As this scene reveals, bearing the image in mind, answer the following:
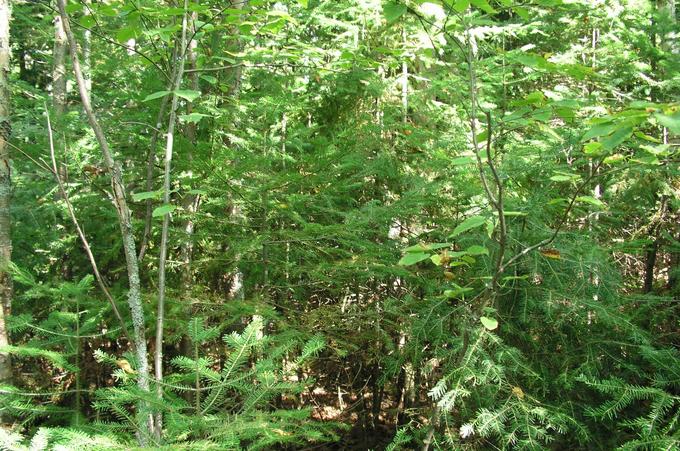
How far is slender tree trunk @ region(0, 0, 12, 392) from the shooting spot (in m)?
3.50

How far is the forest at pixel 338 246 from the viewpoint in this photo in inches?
86.1

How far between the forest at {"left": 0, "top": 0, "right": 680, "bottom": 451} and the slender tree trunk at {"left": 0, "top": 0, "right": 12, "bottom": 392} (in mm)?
24

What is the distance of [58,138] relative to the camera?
186 inches

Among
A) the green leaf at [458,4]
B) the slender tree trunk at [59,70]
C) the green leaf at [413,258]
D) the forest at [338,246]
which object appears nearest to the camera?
the green leaf at [458,4]

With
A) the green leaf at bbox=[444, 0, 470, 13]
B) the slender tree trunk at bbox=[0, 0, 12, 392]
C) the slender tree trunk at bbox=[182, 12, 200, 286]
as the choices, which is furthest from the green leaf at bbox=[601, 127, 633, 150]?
the slender tree trunk at bbox=[0, 0, 12, 392]

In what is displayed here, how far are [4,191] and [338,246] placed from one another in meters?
2.76

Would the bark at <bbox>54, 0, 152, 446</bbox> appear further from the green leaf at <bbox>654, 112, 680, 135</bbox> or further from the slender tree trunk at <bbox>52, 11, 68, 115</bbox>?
the slender tree trunk at <bbox>52, 11, 68, 115</bbox>

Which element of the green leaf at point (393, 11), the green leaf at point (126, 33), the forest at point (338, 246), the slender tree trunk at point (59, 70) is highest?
the slender tree trunk at point (59, 70)

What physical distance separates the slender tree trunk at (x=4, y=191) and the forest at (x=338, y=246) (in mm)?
24

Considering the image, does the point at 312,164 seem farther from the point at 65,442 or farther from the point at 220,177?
the point at 65,442

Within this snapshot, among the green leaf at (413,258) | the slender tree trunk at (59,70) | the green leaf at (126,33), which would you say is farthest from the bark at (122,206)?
the slender tree trunk at (59,70)

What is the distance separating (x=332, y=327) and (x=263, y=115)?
177 cm

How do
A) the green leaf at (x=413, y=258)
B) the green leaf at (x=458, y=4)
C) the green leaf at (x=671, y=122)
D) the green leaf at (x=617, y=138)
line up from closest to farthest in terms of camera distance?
the green leaf at (x=671, y=122)
the green leaf at (x=617, y=138)
the green leaf at (x=458, y=4)
the green leaf at (x=413, y=258)

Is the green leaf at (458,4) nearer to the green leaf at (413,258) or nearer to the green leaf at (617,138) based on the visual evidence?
the green leaf at (617,138)
